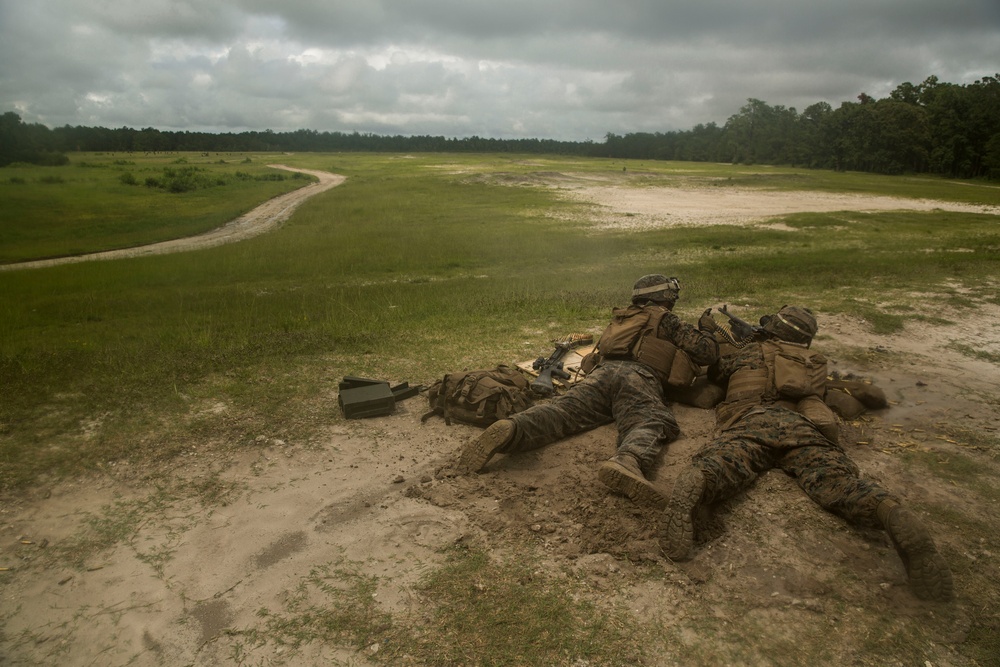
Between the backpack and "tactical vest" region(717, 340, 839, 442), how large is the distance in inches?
87.0

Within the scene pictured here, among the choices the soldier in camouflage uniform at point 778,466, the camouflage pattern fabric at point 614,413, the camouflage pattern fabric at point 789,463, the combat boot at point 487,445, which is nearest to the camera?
the soldier in camouflage uniform at point 778,466

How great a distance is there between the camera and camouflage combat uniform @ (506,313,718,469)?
19.1ft

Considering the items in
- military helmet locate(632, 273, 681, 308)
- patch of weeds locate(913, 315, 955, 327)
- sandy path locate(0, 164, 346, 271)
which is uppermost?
military helmet locate(632, 273, 681, 308)

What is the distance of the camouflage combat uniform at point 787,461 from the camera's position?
4.60 metres

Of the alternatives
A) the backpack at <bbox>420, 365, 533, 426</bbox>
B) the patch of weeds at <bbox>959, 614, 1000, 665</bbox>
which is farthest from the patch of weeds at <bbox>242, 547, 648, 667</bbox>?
the backpack at <bbox>420, 365, 533, 426</bbox>

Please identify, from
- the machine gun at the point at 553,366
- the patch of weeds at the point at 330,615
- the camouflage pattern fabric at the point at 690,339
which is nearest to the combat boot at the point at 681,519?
the patch of weeds at the point at 330,615

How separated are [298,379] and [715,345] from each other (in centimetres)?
531

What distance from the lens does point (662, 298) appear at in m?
7.00

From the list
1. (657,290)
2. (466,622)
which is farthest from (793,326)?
(466,622)

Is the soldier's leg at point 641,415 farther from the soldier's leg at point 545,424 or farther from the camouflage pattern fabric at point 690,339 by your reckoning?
the camouflage pattern fabric at point 690,339

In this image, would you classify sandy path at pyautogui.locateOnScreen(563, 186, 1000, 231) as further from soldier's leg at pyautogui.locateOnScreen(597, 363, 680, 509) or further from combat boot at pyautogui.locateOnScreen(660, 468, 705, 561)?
combat boot at pyautogui.locateOnScreen(660, 468, 705, 561)

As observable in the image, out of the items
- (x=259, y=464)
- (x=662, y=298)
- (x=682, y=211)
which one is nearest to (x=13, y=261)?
(x=259, y=464)

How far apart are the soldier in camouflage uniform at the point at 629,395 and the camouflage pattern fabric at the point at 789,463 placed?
65cm

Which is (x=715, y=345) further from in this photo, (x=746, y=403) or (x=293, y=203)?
(x=293, y=203)
